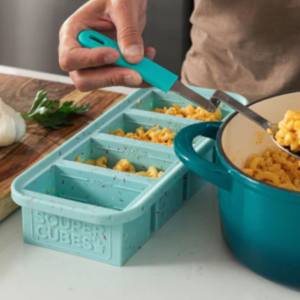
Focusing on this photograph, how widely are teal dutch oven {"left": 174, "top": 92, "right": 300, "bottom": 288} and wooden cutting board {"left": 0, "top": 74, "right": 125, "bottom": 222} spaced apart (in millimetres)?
412

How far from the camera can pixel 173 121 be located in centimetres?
145

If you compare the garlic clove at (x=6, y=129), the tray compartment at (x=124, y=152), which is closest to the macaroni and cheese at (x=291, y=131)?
the tray compartment at (x=124, y=152)

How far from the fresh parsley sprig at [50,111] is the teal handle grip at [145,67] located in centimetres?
36

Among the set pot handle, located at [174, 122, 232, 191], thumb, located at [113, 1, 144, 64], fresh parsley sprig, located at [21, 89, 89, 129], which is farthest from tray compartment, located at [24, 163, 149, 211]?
fresh parsley sprig, located at [21, 89, 89, 129]

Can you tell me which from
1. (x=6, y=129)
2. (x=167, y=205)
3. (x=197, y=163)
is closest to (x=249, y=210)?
(x=197, y=163)

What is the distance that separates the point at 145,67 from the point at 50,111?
1.52 feet

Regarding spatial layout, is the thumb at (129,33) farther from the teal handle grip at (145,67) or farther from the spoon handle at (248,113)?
the spoon handle at (248,113)

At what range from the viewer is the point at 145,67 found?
116 centimetres

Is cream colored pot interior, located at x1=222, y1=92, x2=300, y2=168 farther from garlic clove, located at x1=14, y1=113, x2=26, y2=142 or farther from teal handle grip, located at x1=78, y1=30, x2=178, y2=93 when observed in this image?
garlic clove, located at x1=14, y1=113, x2=26, y2=142

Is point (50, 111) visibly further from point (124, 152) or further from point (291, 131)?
point (291, 131)

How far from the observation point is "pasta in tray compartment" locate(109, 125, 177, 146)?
137 centimetres

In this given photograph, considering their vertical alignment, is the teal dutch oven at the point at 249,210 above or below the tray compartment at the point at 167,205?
above

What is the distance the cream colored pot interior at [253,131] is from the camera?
1131 mm

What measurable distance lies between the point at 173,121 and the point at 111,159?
0.19 meters
